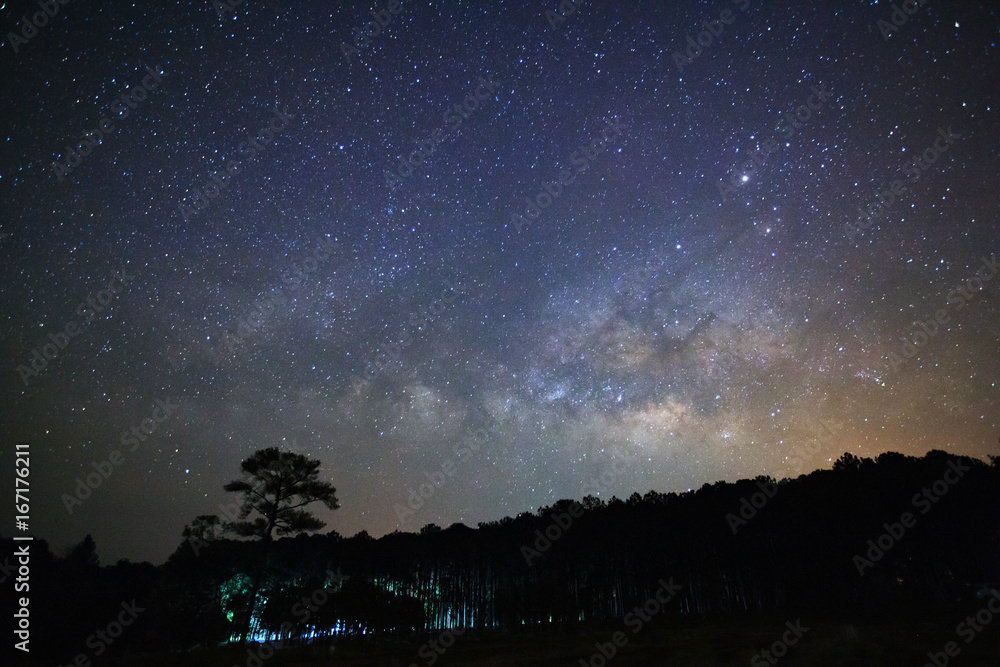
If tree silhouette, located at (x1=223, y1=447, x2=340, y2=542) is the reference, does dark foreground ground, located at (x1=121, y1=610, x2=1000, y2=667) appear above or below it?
below

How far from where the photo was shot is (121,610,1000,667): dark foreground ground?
60.0 ft

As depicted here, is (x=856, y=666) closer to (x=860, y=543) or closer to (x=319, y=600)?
(x=860, y=543)

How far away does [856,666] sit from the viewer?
17.2 meters

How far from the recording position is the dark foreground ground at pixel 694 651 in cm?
1830

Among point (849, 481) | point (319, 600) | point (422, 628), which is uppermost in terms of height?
point (849, 481)

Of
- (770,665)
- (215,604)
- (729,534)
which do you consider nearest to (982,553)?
(729,534)

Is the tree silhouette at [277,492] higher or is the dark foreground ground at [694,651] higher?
the tree silhouette at [277,492]

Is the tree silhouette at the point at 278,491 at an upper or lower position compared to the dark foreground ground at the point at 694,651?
upper

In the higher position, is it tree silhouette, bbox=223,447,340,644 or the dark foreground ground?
tree silhouette, bbox=223,447,340,644

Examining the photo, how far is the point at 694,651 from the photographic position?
67.1ft

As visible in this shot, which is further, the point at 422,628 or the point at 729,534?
the point at 422,628

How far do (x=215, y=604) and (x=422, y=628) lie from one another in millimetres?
20891

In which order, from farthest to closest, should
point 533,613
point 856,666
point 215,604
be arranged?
point 533,613 → point 215,604 → point 856,666

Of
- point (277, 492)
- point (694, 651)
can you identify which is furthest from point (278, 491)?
point (694, 651)
